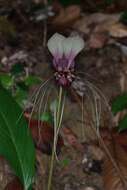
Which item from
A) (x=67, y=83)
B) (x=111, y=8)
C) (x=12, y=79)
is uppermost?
(x=67, y=83)

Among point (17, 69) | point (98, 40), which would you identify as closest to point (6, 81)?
point (17, 69)

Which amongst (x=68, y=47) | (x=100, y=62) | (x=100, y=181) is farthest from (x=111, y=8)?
(x=68, y=47)

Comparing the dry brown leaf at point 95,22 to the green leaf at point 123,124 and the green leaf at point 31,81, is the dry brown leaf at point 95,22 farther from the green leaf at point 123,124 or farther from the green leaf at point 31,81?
the green leaf at point 123,124

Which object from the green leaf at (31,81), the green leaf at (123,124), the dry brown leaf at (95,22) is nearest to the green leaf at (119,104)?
the green leaf at (123,124)

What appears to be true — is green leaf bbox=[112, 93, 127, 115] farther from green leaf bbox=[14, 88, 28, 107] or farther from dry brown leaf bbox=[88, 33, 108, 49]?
dry brown leaf bbox=[88, 33, 108, 49]

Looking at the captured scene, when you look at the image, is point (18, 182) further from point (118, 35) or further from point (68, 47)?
point (118, 35)

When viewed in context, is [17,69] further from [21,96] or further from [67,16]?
[67,16]

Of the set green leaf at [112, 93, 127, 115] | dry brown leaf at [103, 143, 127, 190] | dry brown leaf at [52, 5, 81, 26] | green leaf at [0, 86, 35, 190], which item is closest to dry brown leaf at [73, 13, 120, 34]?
dry brown leaf at [52, 5, 81, 26]
